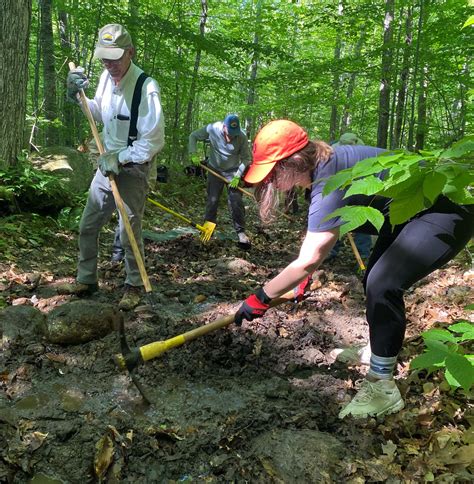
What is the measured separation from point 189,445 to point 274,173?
170cm

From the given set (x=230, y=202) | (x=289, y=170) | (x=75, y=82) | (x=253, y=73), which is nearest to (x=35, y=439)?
(x=289, y=170)

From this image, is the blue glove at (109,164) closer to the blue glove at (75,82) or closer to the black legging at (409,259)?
the blue glove at (75,82)

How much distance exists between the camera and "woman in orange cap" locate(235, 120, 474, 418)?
2.28 meters

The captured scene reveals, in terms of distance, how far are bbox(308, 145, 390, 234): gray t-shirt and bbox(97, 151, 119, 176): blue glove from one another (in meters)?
1.97

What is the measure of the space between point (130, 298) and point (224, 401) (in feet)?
5.43

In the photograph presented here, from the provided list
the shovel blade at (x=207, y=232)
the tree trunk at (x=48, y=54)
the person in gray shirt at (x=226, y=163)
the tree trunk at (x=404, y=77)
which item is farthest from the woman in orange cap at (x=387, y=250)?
the tree trunk at (x=48, y=54)

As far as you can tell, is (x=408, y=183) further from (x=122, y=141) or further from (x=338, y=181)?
(x=122, y=141)

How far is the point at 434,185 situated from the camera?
141 centimetres

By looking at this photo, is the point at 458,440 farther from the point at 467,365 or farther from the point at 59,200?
the point at 59,200

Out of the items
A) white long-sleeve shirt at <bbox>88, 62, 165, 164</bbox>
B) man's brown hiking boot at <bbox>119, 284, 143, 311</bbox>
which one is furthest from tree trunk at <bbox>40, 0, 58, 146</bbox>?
man's brown hiking boot at <bbox>119, 284, 143, 311</bbox>

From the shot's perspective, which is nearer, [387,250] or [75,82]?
[387,250]

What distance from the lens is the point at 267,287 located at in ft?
8.52

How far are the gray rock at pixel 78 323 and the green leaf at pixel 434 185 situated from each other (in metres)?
2.56

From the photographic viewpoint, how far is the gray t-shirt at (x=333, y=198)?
7.51ft
